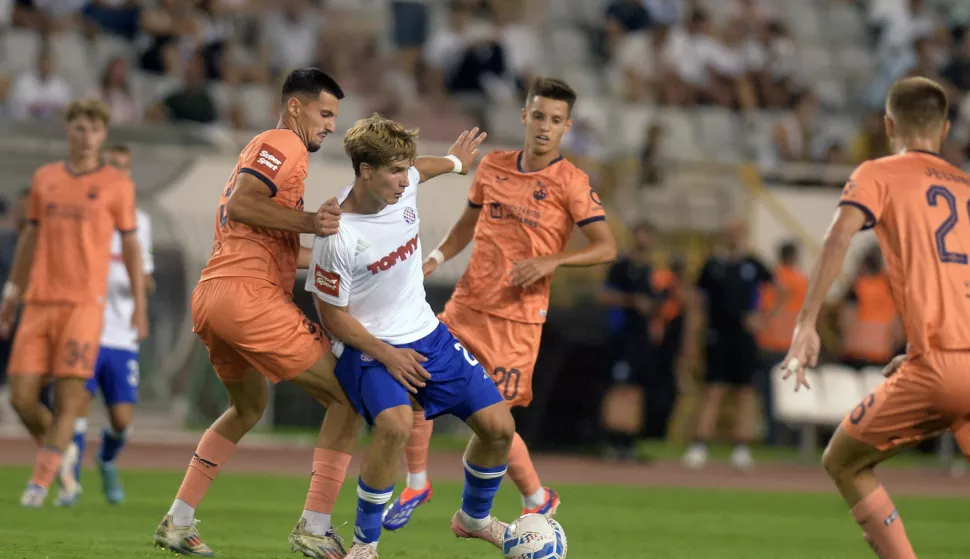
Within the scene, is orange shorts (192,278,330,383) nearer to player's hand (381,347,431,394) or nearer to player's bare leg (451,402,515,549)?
player's hand (381,347,431,394)

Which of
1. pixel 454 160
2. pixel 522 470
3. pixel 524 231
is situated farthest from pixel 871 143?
pixel 454 160

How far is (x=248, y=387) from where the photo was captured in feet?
23.4

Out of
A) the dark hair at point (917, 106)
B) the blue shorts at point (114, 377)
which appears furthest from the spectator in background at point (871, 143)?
the dark hair at point (917, 106)

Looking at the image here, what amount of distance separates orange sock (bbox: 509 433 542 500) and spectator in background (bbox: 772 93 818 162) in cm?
1381

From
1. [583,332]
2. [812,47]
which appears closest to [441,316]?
[583,332]

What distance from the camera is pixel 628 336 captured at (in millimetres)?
15680

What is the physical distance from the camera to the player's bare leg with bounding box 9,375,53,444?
955cm

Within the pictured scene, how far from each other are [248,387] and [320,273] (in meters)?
1.01

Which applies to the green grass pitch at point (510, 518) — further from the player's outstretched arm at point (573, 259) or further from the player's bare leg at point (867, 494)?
the player's bare leg at point (867, 494)

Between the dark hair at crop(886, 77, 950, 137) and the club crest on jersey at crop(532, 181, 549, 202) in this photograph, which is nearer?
the dark hair at crop(886, 77, 950, 137)

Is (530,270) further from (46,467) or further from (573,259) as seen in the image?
(46,467)

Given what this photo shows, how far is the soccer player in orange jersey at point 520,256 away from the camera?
26.0ft

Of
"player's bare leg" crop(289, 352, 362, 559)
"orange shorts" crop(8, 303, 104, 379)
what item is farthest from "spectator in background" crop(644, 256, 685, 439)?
"player's bare leg" crop(289, 352, 362, 559)

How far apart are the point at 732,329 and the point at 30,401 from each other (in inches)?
326
